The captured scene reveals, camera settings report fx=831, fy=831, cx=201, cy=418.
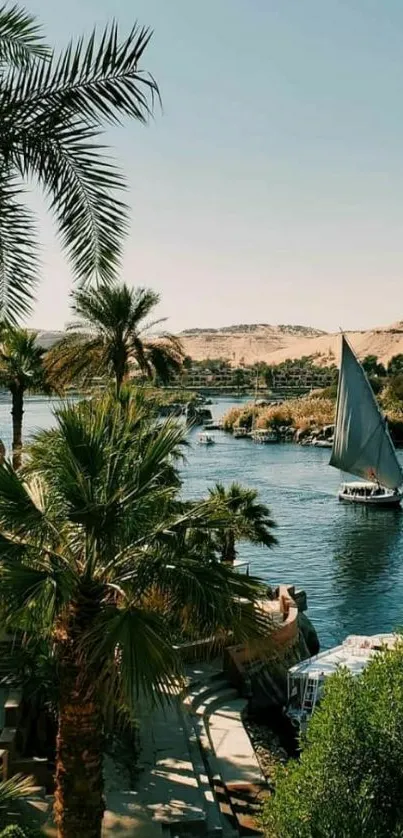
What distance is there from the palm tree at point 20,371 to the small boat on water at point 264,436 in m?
61.9

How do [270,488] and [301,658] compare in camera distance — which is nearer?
[301,658]

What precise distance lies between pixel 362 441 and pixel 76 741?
41.3m

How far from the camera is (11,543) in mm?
6496

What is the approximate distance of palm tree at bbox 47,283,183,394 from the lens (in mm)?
18828

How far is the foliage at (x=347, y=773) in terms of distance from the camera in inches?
300

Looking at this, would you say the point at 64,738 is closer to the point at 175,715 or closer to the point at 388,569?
the point at 175,715

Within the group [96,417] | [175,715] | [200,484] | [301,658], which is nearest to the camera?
[96,417]

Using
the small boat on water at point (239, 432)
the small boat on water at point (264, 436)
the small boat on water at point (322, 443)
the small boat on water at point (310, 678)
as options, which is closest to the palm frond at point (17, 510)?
the small boat on water at point (310, 678)

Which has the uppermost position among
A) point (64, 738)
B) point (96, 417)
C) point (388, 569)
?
point (96, 417)

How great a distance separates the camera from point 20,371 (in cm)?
2216

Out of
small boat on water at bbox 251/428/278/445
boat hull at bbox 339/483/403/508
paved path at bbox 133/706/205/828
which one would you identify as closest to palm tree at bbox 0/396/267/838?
paved path at bbox 133/706/205/828

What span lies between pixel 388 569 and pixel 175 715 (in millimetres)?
21234

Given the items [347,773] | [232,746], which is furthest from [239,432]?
[347,773]

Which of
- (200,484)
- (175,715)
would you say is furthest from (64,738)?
(200,484)
